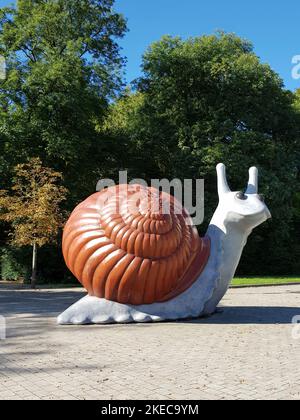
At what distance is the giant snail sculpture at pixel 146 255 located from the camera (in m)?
9.70

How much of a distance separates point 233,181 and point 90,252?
18.9 metres

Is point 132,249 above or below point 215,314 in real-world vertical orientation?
above

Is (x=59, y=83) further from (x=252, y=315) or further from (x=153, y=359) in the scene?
(x=153, y=359)

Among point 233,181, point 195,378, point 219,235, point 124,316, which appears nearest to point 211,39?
point 233,181

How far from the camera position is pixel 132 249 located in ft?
31.7

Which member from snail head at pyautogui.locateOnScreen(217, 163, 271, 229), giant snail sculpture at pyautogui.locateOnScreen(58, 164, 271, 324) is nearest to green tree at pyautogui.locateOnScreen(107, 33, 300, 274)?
snail head at pyautogui.locateOnScreen(217, 163, 271, 229)

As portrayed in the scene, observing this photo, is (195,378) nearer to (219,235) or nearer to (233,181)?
(219,235)

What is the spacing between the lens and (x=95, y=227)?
10.0 metres

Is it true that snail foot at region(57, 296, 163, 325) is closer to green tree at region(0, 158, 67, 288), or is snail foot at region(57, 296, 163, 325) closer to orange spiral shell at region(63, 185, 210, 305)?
orange spiral shell at region(63, 185, 210, 305)

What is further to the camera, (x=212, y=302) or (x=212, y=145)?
(x=212, y=145)

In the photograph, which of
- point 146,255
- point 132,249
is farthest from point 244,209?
point 132,249

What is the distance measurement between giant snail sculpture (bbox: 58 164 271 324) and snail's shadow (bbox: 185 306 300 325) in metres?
0.43

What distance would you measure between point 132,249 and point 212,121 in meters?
18.5

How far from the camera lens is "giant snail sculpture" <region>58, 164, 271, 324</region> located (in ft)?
31.8
